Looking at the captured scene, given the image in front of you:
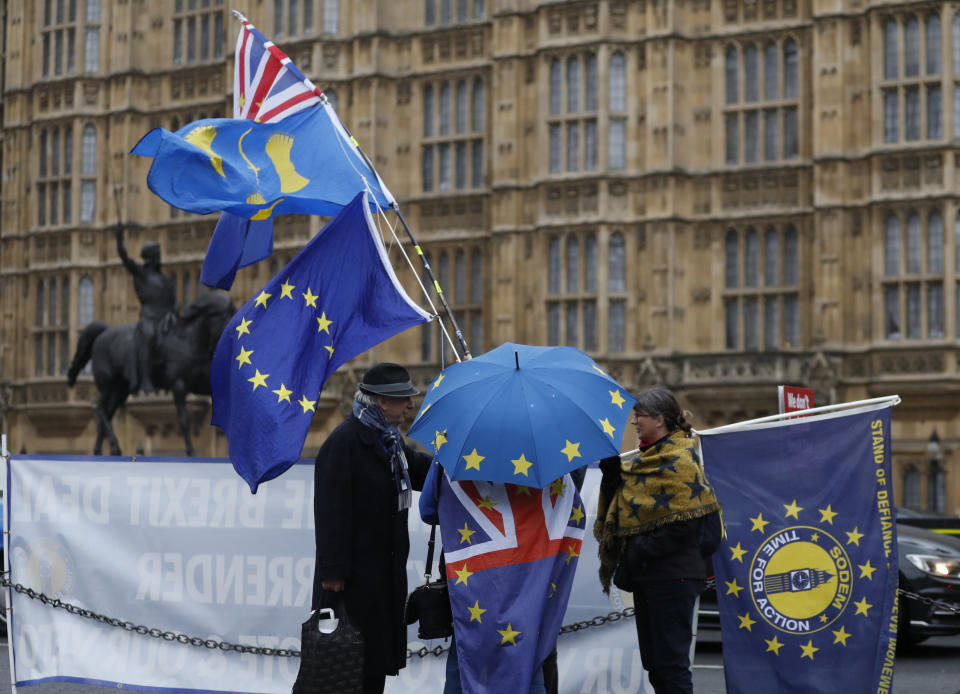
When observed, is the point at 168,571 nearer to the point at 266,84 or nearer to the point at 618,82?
the point at 266,84

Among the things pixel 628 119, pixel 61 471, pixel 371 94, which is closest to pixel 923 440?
pixel 628 119

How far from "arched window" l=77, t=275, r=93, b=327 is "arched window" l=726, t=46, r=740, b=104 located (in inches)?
612

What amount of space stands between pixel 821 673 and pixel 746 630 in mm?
402

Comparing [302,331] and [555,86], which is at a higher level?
[555,86]

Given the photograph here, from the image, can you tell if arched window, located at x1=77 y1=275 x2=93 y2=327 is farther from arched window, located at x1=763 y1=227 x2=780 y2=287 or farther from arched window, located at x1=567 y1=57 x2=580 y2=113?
arched window, located at x1=763 y1=227 x2=780 y2=287

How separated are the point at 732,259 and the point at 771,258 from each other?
0.74m

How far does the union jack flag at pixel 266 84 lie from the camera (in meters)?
8.60

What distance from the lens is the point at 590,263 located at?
28.1 metres

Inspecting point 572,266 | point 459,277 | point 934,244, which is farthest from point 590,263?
point 934,244

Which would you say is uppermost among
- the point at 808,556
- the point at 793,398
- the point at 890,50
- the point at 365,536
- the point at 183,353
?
the point at 890,50

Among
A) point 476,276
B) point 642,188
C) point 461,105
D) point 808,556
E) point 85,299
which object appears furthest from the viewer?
point 85,299

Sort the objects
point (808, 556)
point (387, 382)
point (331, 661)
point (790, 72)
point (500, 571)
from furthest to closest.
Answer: point (790, 72)
point (808, 556)
point (387, 382)
point (500, 571)
point (331, 661)

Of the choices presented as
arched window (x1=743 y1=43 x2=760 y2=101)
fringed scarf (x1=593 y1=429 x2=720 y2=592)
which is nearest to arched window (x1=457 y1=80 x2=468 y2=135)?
arched window (x1=743 y1=43 x2=760 y2=101)

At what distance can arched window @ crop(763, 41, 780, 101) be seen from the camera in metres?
27.5
